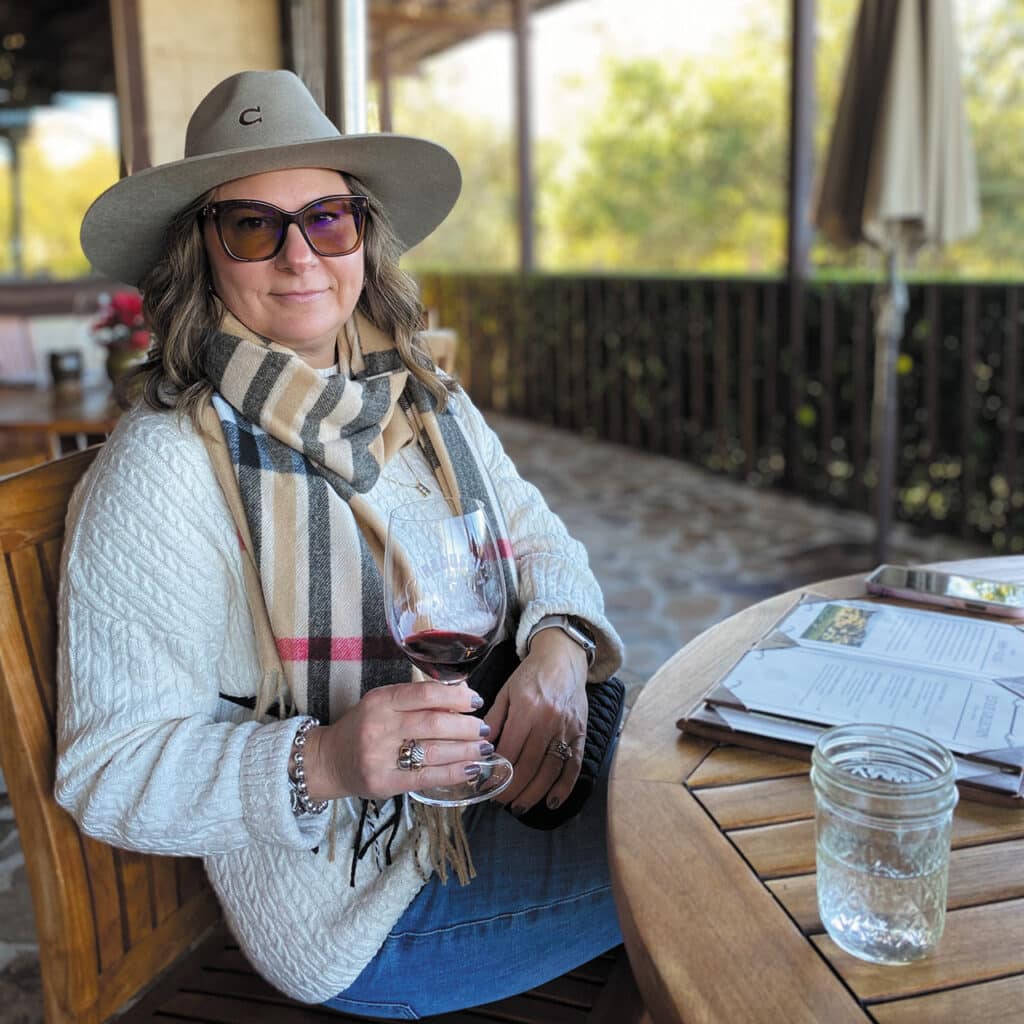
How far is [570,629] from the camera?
1.43m

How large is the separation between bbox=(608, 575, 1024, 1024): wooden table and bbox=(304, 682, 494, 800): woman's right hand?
153 mm

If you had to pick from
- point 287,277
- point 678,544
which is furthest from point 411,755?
point 678,544

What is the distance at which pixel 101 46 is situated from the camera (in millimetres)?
6879

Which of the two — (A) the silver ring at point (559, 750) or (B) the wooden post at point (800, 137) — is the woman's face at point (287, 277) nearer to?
(A) the silver ring at point (559, 750)

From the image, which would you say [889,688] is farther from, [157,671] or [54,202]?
[54,202]

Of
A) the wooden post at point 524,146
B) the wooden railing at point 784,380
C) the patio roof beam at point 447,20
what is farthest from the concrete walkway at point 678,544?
the patio roof beam at point 447,20

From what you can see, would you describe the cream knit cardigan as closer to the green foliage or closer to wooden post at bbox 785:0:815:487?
wooden post at bbox 785:0:815:487

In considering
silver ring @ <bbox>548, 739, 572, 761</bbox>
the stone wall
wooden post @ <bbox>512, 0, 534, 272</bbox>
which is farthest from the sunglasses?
wooden post @ <bbox>512, 0, 534, 272</bbox>

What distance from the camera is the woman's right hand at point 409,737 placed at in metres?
1.04

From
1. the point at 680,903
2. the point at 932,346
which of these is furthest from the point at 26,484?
the point at 932,346

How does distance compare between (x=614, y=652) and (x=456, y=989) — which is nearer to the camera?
(x=456, y=989)

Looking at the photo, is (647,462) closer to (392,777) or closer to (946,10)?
(946,10)

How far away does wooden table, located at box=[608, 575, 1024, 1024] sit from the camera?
2.48 feet

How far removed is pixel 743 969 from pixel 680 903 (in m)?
0.08
